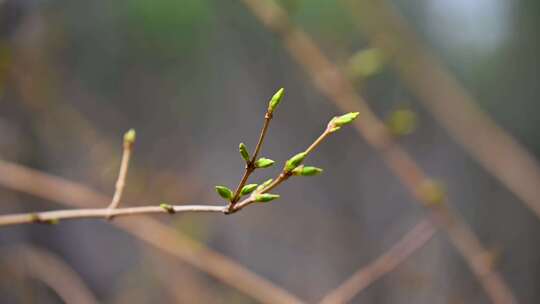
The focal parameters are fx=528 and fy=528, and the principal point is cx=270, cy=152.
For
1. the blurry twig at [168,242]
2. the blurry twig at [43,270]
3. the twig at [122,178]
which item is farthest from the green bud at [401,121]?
the blurry twig at [43,270]

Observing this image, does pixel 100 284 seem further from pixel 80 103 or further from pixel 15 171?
pixel 15 171

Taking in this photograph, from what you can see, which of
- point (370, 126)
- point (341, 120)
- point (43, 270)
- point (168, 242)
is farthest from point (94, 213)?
point (43, 270)

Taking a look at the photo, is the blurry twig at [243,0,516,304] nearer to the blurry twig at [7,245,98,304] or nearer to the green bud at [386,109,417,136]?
the green bud at [386,109,417,136]

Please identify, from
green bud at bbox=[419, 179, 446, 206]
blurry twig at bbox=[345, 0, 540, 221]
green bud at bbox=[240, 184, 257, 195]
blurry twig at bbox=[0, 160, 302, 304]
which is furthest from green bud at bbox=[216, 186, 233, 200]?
blurry twig at bbox=[345, 0, 540, 221]

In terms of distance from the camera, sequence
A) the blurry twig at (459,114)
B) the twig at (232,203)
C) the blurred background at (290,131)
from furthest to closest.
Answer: the blurred background at (290,131), the blurry twig at (459,114), the twig at (232,203)

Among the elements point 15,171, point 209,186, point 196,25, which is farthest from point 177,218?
point 196,25

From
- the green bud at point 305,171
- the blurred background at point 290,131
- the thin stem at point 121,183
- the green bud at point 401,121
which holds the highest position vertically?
the blurred background at point 290,131

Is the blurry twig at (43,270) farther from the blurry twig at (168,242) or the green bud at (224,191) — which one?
Answer: the green bud at (224,191)
